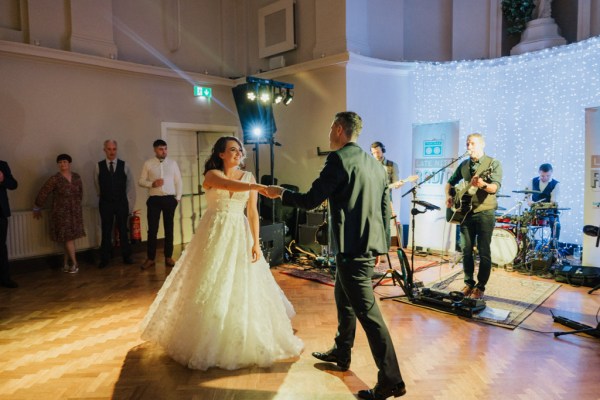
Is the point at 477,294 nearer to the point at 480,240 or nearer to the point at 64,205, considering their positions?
the point at 480,240

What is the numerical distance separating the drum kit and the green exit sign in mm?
5629

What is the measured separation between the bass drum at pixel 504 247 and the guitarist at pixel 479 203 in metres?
1.63

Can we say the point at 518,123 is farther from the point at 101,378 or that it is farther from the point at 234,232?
the point at 101,378

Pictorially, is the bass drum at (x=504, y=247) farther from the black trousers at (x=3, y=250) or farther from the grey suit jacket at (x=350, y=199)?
the black trousers at (x=3, y=250)

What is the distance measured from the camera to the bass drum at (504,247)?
5.85m

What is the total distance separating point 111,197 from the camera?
6461mm

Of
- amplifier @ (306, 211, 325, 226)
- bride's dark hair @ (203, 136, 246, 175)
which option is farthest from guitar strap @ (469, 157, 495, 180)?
amplifier @ (306, 211, 325, 226)

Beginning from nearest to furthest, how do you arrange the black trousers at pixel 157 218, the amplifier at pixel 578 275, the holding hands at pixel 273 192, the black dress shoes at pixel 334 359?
the holding hands at pixel 273 192 → the black dress shoes at pixel 334 359 → the amplifier at pixel 578 275 → the black trousers at pixel 157 218

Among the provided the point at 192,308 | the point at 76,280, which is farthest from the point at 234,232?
the point at 76,280

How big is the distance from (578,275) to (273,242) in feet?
13.0

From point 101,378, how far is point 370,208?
2202 mm

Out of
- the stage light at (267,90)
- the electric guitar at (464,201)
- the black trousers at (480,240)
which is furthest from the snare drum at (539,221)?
the stage light at (267,90)

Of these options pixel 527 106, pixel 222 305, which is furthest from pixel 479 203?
pixel 527 106

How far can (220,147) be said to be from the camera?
319 centimetres
